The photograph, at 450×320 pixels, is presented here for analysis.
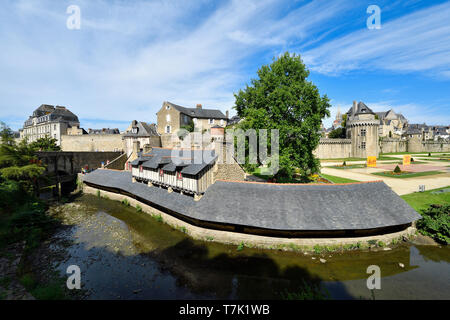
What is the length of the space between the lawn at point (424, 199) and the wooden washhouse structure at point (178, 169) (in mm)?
15669

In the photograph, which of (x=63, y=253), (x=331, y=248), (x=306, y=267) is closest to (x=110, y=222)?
(x=63, y=253)

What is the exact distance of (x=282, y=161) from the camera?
56.4ft

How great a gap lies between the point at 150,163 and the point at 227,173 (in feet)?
26.6

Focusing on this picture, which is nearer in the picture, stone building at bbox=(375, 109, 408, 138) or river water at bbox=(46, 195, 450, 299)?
river water at bbox=(46, 195, 450, 299)

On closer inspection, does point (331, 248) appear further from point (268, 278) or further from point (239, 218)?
point (239, 218)

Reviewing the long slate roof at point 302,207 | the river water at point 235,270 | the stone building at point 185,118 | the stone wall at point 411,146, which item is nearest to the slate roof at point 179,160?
the long slate roof at point 302,207

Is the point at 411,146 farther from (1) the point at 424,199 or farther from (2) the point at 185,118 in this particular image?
(2) the point at 185,118

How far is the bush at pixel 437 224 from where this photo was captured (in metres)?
11.7

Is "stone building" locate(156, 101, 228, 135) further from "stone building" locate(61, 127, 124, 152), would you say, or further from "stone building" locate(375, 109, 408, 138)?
"stone building" locate(375, 109, 408, 138)

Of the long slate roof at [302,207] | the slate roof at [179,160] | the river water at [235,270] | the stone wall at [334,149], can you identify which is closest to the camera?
the river water at [235,270]

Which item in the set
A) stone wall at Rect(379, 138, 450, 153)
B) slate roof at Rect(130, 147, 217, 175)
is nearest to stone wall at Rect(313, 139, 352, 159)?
stone wall at Rect(379, 138, 450, 153)

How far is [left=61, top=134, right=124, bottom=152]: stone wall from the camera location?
4462 centimetres

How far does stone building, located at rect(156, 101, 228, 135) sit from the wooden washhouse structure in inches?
827

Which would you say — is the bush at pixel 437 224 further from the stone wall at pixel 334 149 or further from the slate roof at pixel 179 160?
the stone wall at pixel 334 149
